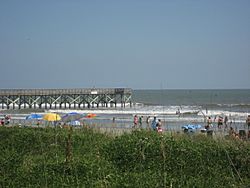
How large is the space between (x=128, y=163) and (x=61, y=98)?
43.5 meters

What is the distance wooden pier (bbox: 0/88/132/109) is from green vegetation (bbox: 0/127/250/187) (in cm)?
3839

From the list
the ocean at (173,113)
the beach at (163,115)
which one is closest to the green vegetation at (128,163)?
the ocean at (173,113)

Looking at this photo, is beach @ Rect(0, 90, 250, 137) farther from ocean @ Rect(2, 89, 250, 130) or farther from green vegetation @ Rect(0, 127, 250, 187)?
green vegetation @ Rect(0, 127, 250, 187)

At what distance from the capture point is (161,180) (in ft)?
24.0

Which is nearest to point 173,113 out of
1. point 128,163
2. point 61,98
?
point 61,98

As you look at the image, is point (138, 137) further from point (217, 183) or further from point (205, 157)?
point (217, 183)

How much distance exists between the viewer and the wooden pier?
4906 centimetres

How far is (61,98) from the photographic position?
5184 centimetres

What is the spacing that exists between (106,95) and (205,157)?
4527cm

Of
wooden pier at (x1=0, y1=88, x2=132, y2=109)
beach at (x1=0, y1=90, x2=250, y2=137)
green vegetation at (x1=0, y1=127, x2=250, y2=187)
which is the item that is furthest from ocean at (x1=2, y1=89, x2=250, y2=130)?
wooden pier at (x1=0, y1=88, x2=132, y2=109)

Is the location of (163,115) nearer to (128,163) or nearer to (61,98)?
(61,98)

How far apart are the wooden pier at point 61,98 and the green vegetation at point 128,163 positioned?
126ft

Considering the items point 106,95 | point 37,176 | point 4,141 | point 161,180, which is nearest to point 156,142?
point 161,180

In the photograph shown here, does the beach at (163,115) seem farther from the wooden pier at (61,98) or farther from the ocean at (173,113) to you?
the wooden pier at (61,98)
